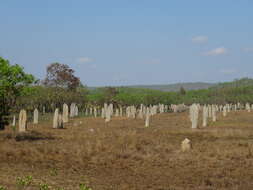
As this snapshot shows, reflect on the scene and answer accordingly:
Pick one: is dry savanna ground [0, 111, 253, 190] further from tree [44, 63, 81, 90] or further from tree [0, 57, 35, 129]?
tree [44, 63, 81, 90]

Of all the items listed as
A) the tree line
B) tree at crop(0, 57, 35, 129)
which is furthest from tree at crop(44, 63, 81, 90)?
tree at crop(0, 57, 35, 129)

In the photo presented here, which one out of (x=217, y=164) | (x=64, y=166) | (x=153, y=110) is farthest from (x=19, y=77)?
(x=153, y=110)

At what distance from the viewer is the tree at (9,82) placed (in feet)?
85.6

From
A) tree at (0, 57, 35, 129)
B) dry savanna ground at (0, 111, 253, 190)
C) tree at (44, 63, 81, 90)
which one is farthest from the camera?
tree at (44, 63, 81, 90)

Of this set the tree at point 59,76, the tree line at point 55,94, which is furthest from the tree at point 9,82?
the tree at point 59,76

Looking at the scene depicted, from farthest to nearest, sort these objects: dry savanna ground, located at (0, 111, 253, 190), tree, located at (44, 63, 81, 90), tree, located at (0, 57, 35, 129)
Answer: tree, located at (44, 63, 81, 90) → tree, located at (0, 57, 35, 129) → dry savanna ground, located at (0, 111, 253, 190)

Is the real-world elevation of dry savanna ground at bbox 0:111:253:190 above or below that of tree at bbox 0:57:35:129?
below

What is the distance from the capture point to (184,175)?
648 inches

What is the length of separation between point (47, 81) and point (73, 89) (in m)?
6.90

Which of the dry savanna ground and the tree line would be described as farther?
the tree line

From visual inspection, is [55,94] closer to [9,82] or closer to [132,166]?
[9,82]

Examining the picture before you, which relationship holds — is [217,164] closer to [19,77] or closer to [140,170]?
[140,170]

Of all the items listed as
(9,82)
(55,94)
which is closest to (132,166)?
(9,82)

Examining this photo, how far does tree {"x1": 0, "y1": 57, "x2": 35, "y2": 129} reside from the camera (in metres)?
26.1
